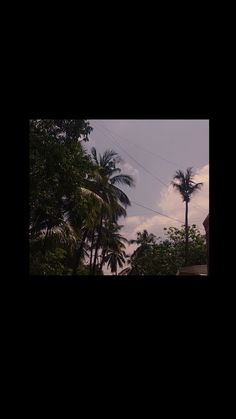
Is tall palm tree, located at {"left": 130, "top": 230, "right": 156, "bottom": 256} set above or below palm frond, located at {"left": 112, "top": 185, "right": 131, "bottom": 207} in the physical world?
below

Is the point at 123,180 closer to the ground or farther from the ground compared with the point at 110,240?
farther from the ground

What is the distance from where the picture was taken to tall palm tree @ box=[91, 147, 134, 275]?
12.1m

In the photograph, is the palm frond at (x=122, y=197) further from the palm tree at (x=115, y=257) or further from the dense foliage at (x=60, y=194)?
the palm tree at (x=115, y=257)

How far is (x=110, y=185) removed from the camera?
41.6 ft

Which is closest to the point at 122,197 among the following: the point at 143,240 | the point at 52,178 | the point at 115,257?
the point at 115,257

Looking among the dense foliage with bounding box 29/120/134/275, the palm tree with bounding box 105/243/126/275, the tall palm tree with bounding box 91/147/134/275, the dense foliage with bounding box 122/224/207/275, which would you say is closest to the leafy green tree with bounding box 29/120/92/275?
the dense foliage with bounding box 29/120/134/275

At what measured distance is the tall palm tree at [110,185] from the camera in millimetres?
12062

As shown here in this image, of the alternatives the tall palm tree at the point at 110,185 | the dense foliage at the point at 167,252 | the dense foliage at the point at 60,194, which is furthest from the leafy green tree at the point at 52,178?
the dense foliage at the point at 167,252

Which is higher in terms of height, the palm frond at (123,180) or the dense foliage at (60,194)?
the palm frond at (123,180)

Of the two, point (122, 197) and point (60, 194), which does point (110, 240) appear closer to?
point (122, 197)

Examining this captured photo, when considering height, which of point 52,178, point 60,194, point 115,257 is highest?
point 52,178

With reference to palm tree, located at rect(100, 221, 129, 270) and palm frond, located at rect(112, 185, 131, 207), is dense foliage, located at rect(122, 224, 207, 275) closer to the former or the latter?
palm tree, located at rect(100, 221, 129, 270)

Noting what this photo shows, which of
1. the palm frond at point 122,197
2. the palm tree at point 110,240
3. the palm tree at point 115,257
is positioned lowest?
the palm tree at point 115,257

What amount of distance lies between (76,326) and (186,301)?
459 mm
